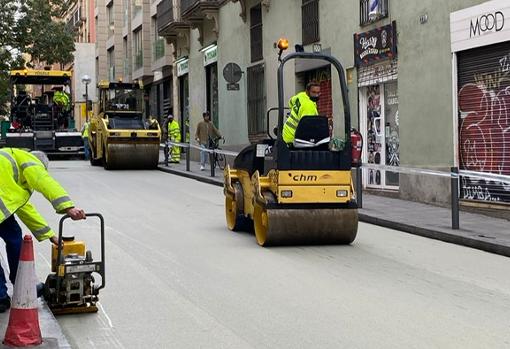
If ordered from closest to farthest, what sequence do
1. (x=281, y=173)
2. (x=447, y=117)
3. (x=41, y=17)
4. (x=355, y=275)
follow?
1. (x=355, y=275)
2. (x=281, y=173)
3. (x=447, y=117)
4. (x=41, y=17)

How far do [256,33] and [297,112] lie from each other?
532 inches

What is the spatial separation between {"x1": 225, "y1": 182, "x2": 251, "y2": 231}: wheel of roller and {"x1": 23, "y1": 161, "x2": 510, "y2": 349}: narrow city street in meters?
0.23

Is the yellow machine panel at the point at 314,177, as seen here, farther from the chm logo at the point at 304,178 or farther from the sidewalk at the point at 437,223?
the sidewalk at the point at 437,223

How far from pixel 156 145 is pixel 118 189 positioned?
6378 mm

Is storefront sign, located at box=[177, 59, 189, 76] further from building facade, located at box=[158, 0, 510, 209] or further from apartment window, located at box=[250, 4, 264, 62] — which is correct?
apartment window, located at box=[250, 4, 264, 62]

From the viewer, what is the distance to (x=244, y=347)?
5.16 m

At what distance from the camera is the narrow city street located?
5445 mm

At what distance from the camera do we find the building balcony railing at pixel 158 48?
35.1 m

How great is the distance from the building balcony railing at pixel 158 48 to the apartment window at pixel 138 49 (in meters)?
2.92

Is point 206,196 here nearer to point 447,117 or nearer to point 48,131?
point 447,117

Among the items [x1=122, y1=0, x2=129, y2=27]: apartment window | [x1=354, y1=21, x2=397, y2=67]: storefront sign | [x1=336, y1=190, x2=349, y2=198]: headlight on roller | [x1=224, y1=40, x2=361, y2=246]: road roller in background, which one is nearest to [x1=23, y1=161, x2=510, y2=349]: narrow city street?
[x1=224, y1=40, x2=361, y2=246]: road roller in background

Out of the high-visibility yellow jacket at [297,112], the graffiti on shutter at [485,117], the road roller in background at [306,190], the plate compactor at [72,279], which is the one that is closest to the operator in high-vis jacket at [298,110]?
the high-visibility yellow jacket at [297,112]

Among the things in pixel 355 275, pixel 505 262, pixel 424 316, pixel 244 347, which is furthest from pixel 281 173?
pixel 244 347

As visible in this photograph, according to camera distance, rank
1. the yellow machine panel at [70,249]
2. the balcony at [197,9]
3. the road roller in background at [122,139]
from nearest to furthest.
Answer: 1. the yellow machine panel at [70,249]
2. the road roller in background at [122,139]
3. the balcony at [197,9]
